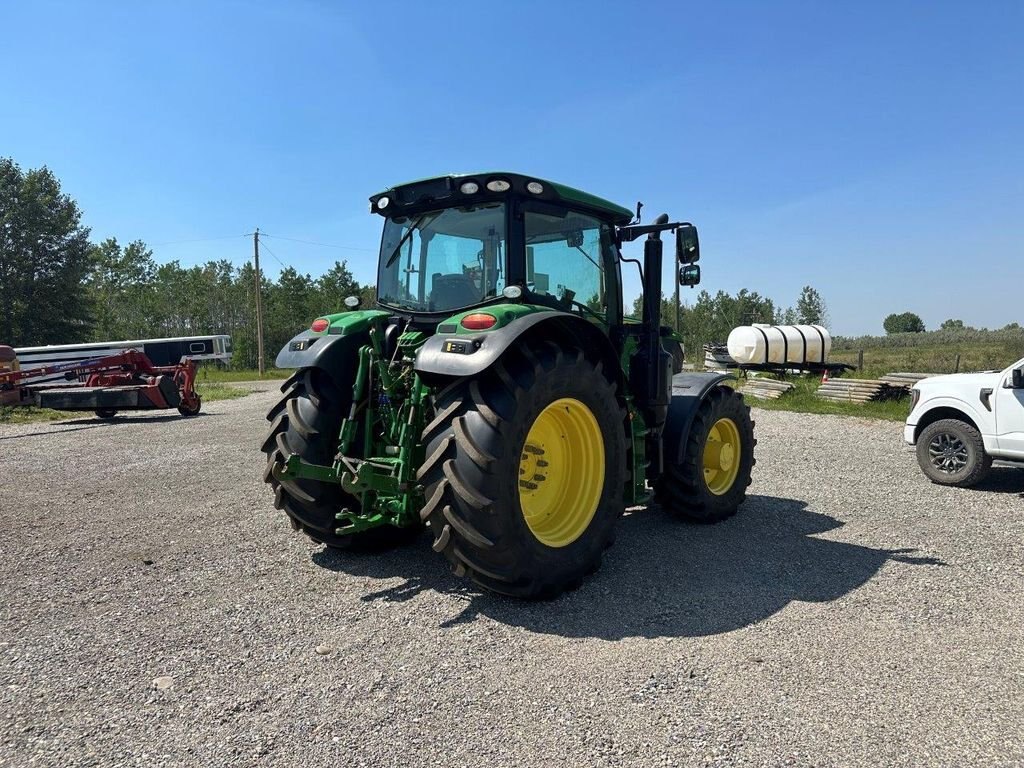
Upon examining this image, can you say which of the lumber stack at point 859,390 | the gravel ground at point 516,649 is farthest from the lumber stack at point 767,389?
the gravel ground at point 516,649

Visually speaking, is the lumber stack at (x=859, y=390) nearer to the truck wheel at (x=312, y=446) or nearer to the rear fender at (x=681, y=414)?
the rear fender at (x=681, y=414)

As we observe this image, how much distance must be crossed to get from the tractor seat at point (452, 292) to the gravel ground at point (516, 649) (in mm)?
1800

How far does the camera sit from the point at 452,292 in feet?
15.1

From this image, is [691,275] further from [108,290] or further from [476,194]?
[108,290]

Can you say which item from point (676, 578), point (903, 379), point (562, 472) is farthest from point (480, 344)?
point (903, 379)

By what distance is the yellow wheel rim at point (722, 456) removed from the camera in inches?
232

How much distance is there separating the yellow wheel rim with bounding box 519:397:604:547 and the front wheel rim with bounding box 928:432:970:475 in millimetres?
5447

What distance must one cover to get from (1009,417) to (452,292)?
6249mm

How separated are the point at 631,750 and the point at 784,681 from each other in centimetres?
92

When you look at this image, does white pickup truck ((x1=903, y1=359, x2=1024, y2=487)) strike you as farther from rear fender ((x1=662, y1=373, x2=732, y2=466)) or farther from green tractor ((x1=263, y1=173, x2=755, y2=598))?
green tractor ((x1=263, y1=173, x2=755, y2=598))

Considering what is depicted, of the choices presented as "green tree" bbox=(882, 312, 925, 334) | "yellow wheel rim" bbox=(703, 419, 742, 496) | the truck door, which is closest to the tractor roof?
"yellow wheel rim" bbox=(703, 419, 742, 496)

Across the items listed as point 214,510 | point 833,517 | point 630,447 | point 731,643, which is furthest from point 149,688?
point 833,517

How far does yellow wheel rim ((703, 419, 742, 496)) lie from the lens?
5.89 m

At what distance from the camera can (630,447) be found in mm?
4602
